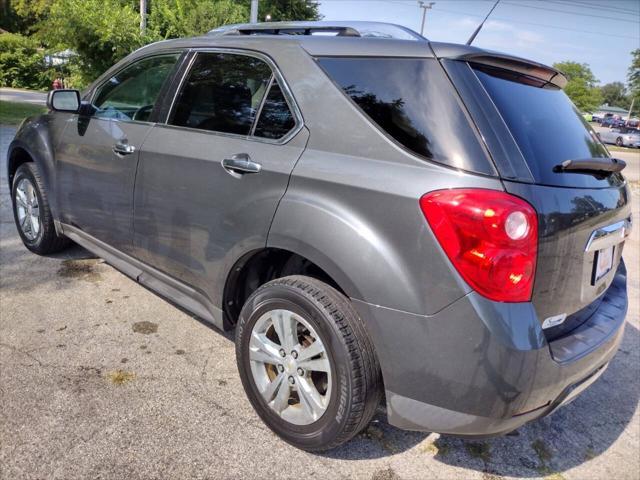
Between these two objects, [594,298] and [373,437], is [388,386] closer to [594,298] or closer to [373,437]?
[373,437]

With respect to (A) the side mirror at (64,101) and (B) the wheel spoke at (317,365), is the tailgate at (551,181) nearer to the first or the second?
(B) the wheel spoke at (317,365)

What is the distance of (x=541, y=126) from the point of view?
2.09 m

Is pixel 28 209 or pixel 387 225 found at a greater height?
pixel 387 225

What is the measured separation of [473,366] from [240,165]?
52.9 inches

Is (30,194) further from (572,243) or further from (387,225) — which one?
(572,243)

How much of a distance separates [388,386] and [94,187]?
7.89 feet

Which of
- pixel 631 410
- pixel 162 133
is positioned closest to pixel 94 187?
pixel 162 133

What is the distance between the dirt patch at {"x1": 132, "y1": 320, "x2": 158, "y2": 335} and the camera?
→ 3.21 meters

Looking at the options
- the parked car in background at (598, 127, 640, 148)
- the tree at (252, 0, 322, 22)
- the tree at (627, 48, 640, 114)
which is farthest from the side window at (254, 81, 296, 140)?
the tree at (627, 48, 640, 114)

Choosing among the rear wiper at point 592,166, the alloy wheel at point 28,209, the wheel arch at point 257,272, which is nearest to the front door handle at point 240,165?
the wheel arch at point 257,272

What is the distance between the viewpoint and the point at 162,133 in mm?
2896

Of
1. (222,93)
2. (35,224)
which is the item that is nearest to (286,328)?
(222,93)

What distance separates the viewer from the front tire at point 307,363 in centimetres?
201

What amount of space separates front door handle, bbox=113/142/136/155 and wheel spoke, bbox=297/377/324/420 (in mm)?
1739
